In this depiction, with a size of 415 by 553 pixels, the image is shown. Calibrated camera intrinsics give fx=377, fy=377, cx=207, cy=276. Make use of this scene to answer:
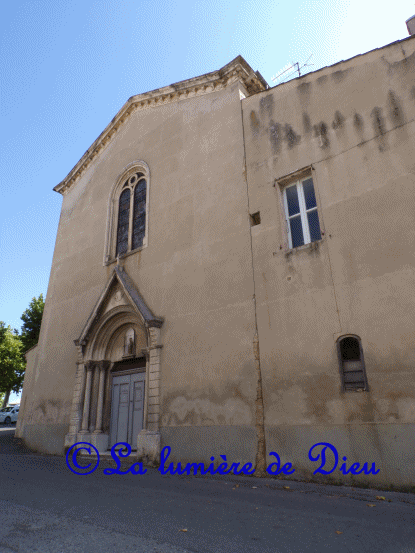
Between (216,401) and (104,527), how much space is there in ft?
14.8

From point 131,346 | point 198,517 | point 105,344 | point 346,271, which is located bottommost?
point 198,517

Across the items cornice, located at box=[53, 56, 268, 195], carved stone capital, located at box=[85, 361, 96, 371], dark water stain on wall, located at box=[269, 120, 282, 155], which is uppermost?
cornice, located at box=[53, 56, 268, 195]

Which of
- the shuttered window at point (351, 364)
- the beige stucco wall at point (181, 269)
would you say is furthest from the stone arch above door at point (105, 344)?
the shuttered window at point (351, 364)

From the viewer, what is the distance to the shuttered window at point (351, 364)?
6.38 m

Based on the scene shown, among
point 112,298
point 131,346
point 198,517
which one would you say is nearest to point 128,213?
point 112,298

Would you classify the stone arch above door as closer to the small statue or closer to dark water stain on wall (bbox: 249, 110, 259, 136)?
the small statue

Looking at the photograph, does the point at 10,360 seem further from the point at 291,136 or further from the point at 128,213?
the point at 291,136

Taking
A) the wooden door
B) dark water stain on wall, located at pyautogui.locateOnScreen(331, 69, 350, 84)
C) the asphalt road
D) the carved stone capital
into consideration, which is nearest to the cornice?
dark water stain on wall, located at pyautogui.locateOnScreen(331, 69, 350, 84)

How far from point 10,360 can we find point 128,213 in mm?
22177

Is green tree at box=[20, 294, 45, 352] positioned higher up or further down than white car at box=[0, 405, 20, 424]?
higher up

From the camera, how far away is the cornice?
421 inches

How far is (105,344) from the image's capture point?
11.2 meters

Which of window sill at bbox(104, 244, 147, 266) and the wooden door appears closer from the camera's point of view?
the wooden door

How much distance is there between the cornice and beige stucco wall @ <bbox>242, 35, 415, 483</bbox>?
2513 mm
